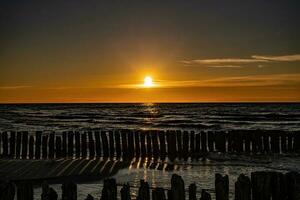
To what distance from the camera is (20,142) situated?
56.2 feet

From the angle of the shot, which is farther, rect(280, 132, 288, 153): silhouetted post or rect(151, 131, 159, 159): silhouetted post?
rect(280, 132, 288, 153): silhouetted post

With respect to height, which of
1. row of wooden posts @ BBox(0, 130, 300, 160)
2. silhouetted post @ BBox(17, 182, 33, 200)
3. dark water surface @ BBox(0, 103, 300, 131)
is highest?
dark water surface @ BBox(0, 103, 300, 131)

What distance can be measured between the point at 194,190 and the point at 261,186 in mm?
959

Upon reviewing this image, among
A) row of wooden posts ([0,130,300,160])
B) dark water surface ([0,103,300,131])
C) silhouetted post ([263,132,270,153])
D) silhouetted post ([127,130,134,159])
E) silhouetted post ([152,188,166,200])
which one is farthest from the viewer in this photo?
dark water surface ([0,103,300,131])

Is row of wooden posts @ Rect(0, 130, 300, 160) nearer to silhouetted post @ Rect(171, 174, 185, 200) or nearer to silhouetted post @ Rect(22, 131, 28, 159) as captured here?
silhouetted post @ Rect(22, 131, 28, 159)

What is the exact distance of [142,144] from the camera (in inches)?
683

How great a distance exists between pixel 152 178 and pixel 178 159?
15.0ft

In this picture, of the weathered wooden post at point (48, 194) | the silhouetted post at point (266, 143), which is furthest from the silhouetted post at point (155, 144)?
the weathered wooden post at point (48, 194)

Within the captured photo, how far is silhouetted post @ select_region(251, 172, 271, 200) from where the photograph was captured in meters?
6.24

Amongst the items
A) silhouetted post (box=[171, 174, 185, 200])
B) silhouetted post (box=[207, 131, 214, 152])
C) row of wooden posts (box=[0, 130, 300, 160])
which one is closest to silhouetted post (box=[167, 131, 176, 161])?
row of wooden posts (box=[0, 130, 300, 160])

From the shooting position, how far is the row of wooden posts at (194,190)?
589 cm

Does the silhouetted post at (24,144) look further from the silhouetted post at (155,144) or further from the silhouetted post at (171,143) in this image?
the silhouetted post at (171,143)

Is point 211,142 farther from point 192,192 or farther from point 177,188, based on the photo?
point 177,188

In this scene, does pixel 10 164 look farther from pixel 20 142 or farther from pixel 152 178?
pixel 152 178
